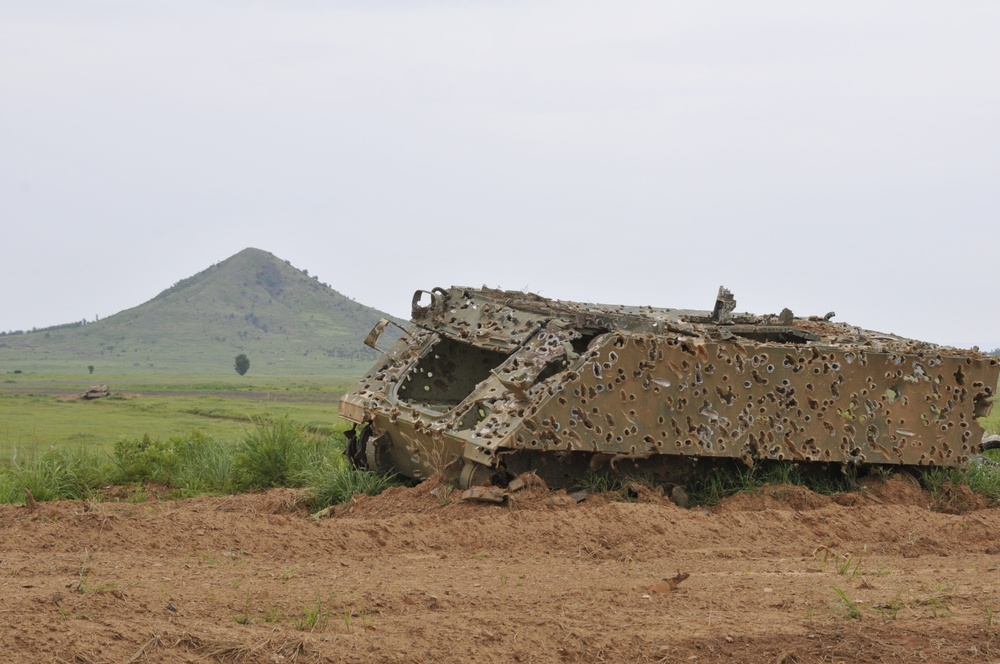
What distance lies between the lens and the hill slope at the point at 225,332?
3236 inches

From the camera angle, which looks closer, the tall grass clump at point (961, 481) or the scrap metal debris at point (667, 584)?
the scrap metal debris at point (667, 584)

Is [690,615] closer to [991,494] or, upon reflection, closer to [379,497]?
[379,497]

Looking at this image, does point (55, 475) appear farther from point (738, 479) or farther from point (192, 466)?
point (738, 479)

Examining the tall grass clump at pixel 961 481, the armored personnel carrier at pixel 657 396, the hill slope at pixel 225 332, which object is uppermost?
the hill slope at pixel 225 332

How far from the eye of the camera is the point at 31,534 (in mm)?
8141

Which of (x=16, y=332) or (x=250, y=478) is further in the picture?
(x=16, y=332)

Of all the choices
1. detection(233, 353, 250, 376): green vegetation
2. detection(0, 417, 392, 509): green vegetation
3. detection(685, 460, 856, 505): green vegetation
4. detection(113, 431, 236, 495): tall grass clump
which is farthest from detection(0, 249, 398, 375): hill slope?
detection(685, 460, 856, 505): green vegetation

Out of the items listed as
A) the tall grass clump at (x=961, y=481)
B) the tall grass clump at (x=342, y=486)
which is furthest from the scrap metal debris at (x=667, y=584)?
the tall grass clump at (x=961, y=481)

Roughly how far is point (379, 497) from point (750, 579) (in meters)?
3.81

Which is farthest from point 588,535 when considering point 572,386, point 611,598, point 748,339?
point 748,339

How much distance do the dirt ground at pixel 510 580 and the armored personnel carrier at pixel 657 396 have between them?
1.32 feet

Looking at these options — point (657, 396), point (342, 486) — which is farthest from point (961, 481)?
point (342, 486)

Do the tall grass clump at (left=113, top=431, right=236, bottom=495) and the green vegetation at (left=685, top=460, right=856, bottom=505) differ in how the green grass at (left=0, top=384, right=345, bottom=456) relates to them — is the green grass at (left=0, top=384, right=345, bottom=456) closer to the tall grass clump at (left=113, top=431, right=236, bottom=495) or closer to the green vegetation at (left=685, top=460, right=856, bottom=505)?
the tall grass clump at (left=113, top=431, right=236, bottom=495)

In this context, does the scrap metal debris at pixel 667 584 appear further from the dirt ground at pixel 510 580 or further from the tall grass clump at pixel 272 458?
the tall grass clump at pixel 272 458
